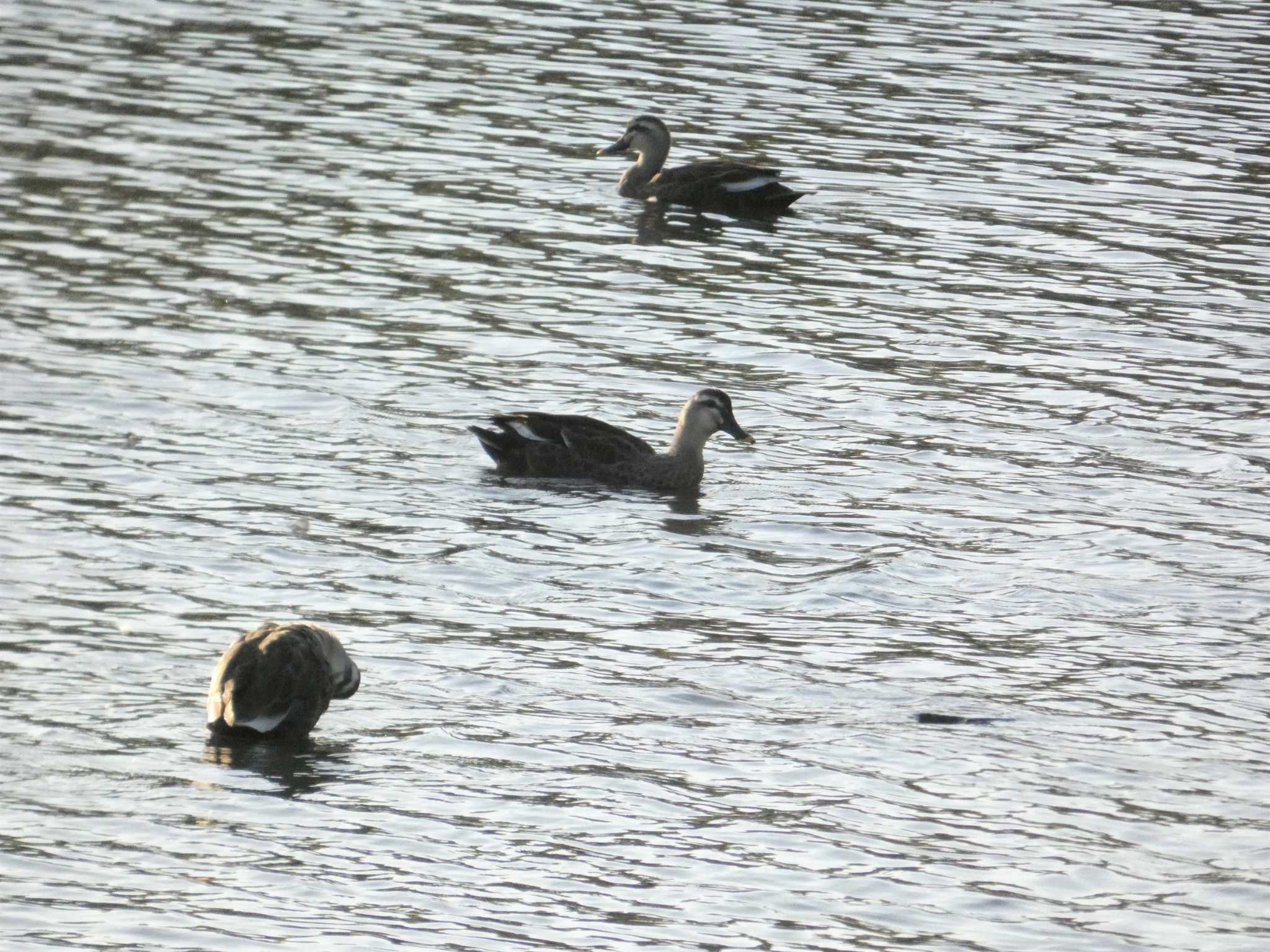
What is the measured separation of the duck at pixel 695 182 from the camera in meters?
22.9

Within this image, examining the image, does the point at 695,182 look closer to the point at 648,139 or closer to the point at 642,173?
the point at 642,173

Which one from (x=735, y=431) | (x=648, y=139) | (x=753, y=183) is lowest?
(x=735, y=431)

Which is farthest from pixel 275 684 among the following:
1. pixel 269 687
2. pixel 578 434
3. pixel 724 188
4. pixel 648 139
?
pixel 648 139

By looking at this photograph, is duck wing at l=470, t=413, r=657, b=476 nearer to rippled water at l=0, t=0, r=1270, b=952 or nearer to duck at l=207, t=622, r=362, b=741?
rippled water at l=0, t=0, r=1270, b=952

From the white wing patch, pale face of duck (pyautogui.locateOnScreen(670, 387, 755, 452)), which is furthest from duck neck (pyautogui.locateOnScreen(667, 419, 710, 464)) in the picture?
the white wing patch

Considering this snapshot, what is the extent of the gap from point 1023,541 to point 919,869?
488 cm

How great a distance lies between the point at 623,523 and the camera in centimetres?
1377

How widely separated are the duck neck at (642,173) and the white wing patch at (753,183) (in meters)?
1.29

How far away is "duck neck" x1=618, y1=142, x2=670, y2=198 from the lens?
23.8 m

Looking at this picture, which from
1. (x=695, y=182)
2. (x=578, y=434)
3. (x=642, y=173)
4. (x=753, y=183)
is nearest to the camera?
(x=578, y=434)

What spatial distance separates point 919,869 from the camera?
874 centimetres

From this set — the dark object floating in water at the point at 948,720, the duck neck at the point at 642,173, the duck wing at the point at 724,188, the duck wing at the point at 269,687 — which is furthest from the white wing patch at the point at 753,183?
the duck wing at the point at 269,687

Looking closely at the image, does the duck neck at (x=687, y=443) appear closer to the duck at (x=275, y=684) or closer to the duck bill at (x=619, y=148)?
the duck at (x=275, y=684)

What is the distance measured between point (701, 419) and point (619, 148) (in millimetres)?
10198
